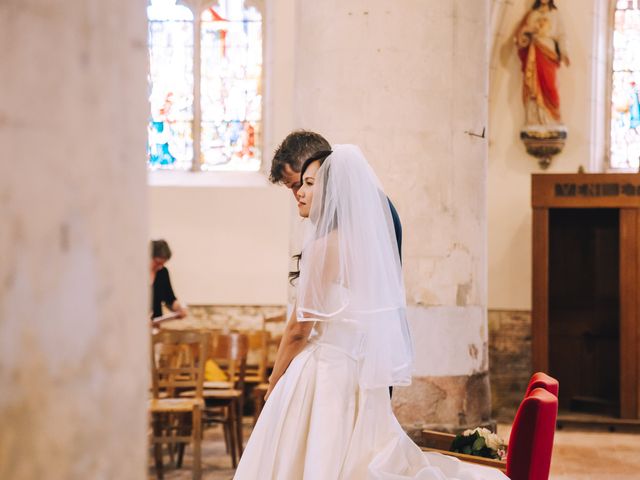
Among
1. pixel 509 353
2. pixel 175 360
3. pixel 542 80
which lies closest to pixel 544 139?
pixel 542 80

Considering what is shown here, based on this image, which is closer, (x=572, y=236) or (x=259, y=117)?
(x=572, y=236)

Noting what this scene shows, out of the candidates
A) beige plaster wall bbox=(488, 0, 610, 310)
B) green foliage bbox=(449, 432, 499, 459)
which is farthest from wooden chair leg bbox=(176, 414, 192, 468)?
beige plaster wall bbox=(488, 0, 610, 310)

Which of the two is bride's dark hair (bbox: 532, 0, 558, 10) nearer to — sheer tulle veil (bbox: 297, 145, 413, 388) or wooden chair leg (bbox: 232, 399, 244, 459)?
wooden chair leg (bbox: 232, 399, 244, 459)

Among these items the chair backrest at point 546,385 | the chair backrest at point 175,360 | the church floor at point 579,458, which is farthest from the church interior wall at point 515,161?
the chair backrest at point 546,385

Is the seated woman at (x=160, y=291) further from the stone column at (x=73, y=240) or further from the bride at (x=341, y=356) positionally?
the stone column at (x=73, y=240)

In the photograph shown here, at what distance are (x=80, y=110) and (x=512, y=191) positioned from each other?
33.3ft

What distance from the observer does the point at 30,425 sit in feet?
2.67

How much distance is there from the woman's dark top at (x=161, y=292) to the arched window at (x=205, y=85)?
10.0 ft

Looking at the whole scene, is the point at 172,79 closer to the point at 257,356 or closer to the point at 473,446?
the point at 257,356

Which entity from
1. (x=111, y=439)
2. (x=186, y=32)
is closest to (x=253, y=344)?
(x=186, y=32)

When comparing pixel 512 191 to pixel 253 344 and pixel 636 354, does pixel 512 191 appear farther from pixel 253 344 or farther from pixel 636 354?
pixel 253 344

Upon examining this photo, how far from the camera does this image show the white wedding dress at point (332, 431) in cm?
343

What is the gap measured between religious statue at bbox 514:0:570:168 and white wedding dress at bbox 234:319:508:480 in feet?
24.2

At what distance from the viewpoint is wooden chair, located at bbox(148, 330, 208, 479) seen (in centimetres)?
659
